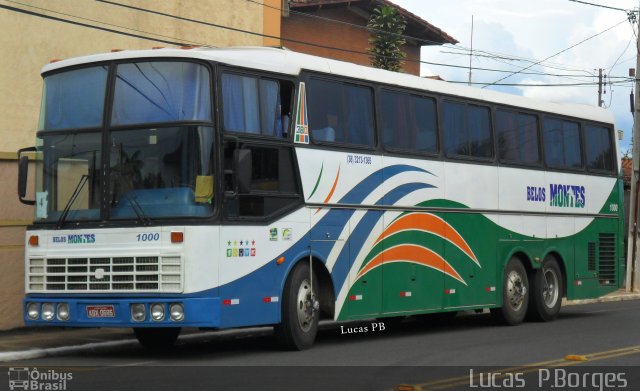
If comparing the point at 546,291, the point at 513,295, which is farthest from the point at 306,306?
the point at 546,291

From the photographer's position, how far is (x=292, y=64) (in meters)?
15.5

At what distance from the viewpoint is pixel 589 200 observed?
22.9 metres

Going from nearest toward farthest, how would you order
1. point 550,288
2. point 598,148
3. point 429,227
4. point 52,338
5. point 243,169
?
1. point 243,169
2. point 52,338
3. point 429,227
4. point 550,288
5. point 598,148

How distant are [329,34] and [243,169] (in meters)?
29.6

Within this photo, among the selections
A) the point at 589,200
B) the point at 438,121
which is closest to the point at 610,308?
the point at 589,200

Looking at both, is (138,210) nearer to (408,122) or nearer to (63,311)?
(63,311)

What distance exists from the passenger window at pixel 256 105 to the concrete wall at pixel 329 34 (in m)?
25.8

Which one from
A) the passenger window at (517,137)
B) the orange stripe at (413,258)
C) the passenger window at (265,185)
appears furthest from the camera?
the passenger window at (517,137)

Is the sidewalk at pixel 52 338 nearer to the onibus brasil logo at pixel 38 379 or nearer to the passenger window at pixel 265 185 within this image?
the onibus brasil logo at pixel 38 379

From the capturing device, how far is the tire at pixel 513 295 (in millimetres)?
20380

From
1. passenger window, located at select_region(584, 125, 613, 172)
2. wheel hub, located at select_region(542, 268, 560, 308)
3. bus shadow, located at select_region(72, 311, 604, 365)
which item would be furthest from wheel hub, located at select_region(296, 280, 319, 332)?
passenger window, located at select_region(584, 125, 613, 172)

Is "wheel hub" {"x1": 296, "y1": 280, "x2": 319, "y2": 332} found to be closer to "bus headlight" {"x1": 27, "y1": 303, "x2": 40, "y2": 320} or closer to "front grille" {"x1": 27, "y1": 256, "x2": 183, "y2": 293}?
"front grille" {"x1": 27, "y1": 256, "x2": 183, "y2": 293}

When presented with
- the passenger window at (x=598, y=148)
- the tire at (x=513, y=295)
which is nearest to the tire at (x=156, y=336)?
the tire at (x=513, y=295)

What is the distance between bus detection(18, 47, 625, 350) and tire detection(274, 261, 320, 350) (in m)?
0.03
